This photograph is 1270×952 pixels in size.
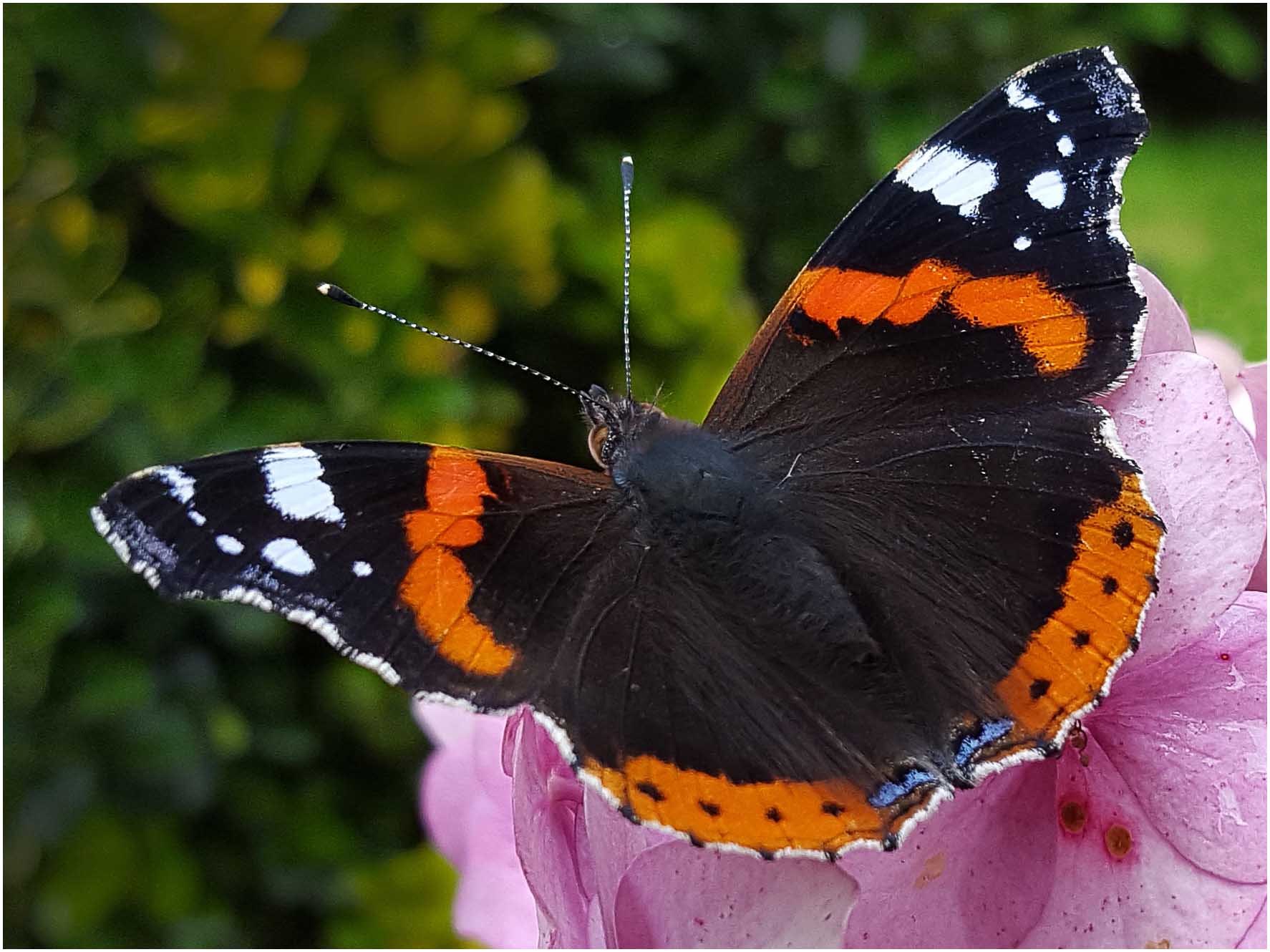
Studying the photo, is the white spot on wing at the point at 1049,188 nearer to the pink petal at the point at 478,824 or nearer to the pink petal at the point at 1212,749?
the pink petal at the point at 1212,749

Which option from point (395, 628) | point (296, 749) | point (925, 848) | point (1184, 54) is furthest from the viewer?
point (1184, 54)

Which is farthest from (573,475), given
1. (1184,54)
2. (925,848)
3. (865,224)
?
(1184,54)

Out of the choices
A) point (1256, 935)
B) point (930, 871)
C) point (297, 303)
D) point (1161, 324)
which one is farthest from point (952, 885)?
point (297, 303)

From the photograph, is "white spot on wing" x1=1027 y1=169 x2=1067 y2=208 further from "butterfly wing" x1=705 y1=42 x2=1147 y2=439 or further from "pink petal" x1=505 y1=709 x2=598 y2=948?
"pink petal" x1=505 y1=709 x2=598 y2=948

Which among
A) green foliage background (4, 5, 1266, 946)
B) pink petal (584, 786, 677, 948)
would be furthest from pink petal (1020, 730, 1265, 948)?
green foliage background (4, 5, 1266, 946)

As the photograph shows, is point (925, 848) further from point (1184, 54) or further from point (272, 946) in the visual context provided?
point (1184, 54)

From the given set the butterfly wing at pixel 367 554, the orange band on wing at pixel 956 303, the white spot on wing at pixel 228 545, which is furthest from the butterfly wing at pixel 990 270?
the white spot on wing at pixel 228 545
